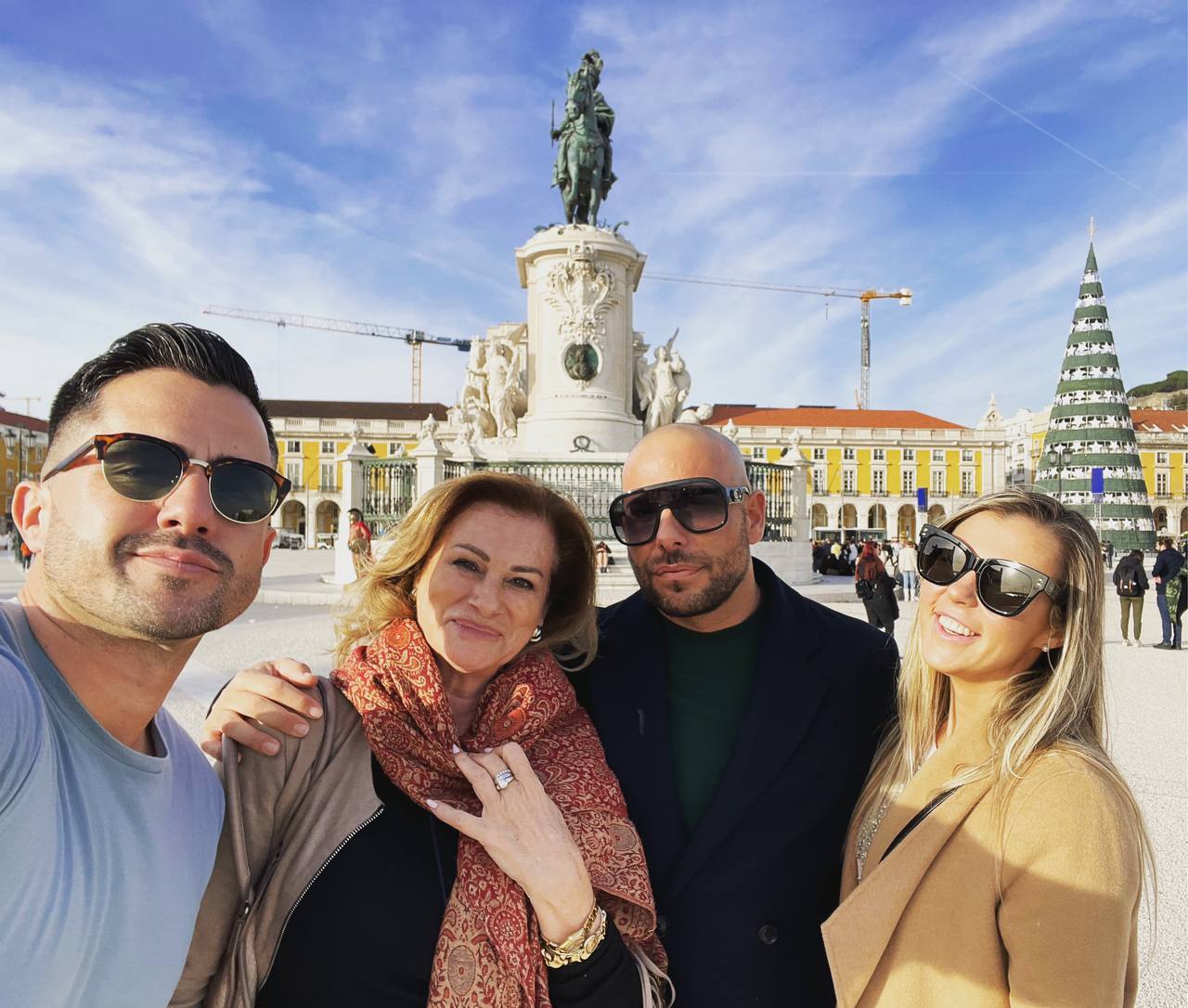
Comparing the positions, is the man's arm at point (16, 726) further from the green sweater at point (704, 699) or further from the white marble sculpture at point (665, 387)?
the white marble sculpture at point (665, 387)

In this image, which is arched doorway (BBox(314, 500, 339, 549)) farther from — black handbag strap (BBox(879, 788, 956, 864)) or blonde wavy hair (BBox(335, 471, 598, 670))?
black handbag strap (BBox(879, 788, 956, 864))

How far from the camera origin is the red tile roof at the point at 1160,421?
61.8 meters

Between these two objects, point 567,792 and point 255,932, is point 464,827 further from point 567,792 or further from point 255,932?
point 255,932

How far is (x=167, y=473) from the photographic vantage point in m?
1.13

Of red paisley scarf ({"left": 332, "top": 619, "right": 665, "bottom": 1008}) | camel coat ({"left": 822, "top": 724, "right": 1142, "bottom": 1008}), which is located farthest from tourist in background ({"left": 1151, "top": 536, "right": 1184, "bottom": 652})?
red paisley scarf ({"left": 332, "top": 619, "right": 665, "bottom": 1008})

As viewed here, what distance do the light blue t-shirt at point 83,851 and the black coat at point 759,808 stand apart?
2.78ft

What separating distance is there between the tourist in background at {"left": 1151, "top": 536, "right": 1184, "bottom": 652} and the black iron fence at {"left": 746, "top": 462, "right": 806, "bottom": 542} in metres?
6.73

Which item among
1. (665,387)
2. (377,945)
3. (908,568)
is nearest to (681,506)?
(377,945)

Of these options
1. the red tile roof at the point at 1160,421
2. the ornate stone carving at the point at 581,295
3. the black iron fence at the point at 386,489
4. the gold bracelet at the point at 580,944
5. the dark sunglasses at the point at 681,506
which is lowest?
the gold bracelet at the point at 580,944

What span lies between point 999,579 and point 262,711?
55.5 inches

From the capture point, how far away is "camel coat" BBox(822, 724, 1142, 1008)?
115 centimetres

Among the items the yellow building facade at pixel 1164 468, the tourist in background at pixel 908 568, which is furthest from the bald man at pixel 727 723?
the yellow building facade at pixel 1164 468

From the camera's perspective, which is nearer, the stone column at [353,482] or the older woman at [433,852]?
the older woman at [433,852]

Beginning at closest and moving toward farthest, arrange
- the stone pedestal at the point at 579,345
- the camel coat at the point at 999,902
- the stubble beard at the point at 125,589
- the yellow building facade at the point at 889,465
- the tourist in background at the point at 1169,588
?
1. the stubble beard at the point at 125,589
2. the camel coat at the point at 999,902
3. the tourist in background at the point at 1169,588
4. the stone pedestal at the point at 579,345
5. the yellow building facade at the point at 889,465
